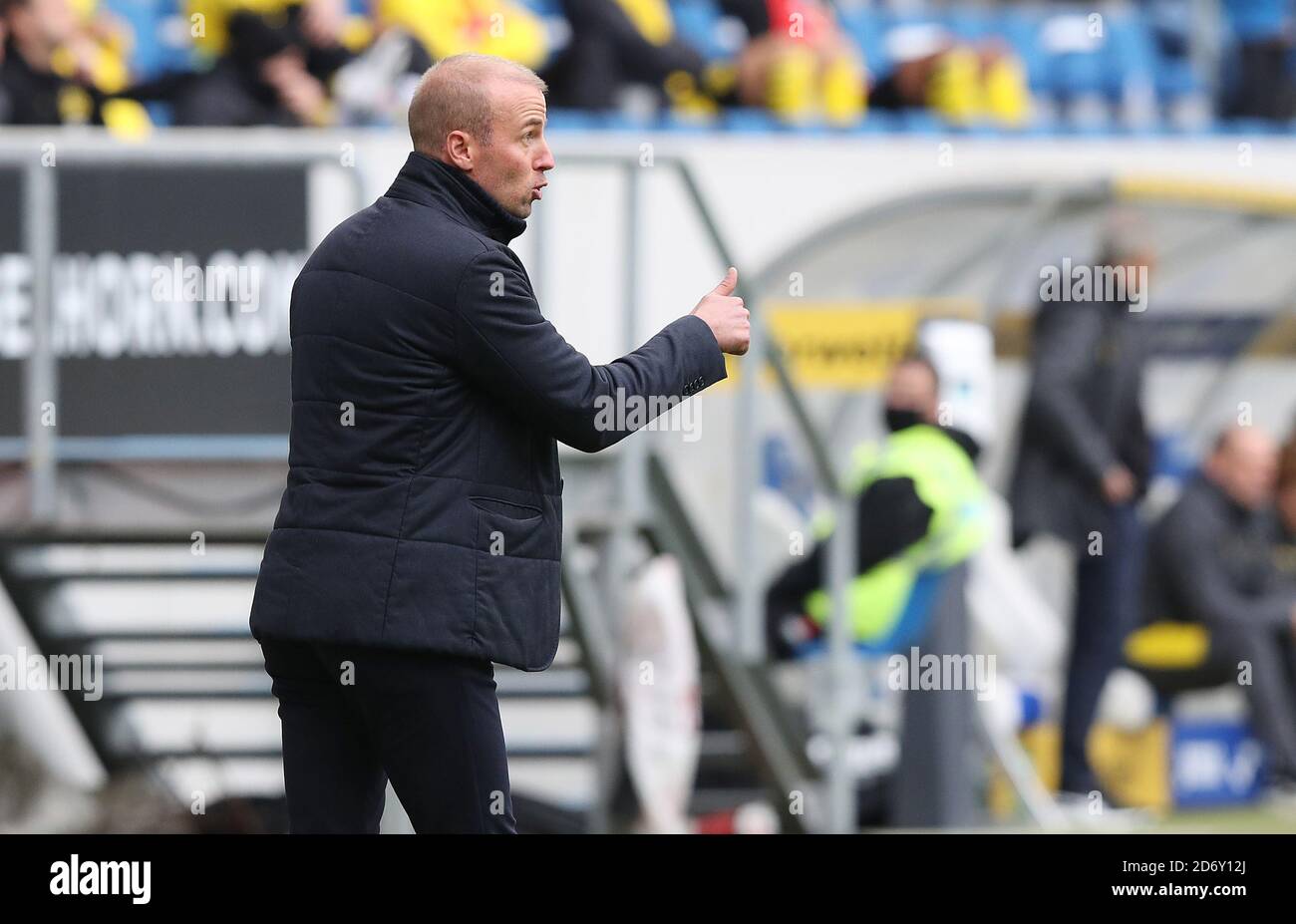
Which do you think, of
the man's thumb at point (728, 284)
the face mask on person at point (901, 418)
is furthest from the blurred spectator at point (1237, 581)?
the man's thumb at point (728, 284)

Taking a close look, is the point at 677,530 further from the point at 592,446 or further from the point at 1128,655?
the point at 592,446

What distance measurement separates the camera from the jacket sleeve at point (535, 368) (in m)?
3.28

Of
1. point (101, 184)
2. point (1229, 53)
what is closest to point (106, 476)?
point (101, 184)

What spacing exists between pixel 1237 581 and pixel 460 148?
5.63 meters

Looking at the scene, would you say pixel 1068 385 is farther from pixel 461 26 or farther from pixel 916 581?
pixel 461 26

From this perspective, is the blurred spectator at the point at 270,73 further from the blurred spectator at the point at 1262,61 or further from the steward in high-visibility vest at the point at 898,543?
the blurred spectator at the point at 1262,61

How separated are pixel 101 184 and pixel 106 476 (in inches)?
33.1

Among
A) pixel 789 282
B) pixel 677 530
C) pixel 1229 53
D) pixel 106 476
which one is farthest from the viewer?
pixel 1229 53

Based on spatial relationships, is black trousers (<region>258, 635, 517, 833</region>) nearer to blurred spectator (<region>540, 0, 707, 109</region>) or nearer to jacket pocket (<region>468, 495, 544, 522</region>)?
jacket pocket (<region>468, 495, 544, 522</region>)

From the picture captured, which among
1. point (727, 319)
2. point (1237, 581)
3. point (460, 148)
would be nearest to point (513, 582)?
point (727, 319)

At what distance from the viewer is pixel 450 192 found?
3.41 meters

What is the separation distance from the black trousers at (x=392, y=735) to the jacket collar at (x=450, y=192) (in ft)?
2.17

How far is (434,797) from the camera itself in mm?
3344
